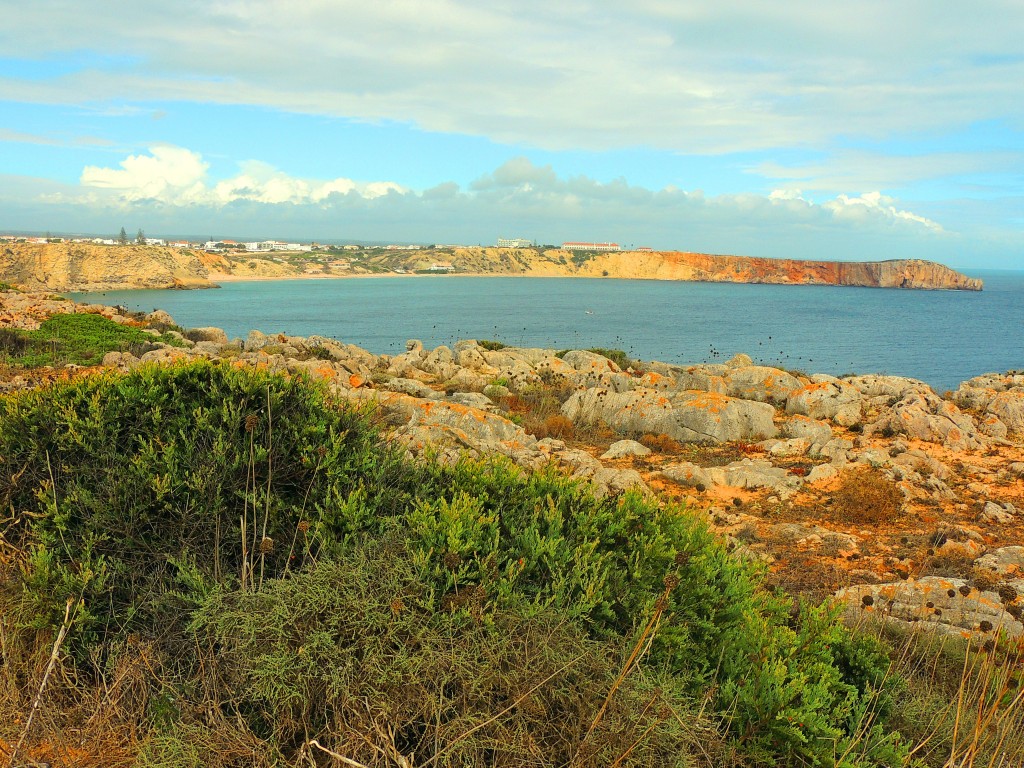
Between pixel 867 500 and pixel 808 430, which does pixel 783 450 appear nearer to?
pixel 808 430

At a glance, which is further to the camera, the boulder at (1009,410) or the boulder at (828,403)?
the boulder at (828,403)

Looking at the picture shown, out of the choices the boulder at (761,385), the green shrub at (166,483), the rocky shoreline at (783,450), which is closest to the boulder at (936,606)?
the rocky shoreline at (783,450)

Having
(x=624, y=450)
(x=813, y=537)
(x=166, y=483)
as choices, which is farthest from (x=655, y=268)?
(x=166, y=483)

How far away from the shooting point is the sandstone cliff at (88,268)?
311 feet

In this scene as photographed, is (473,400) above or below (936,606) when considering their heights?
above

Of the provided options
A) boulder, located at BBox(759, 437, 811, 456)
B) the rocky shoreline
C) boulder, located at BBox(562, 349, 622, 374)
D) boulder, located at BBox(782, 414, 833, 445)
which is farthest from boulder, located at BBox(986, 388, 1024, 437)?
boulder, located at BBox(562, 349, 622, 374)

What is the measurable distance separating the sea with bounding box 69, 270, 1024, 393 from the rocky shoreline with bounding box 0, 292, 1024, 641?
59.1ft

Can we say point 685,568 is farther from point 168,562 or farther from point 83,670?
point 83,670

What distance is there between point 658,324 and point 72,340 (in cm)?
6107

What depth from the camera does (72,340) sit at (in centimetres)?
2250

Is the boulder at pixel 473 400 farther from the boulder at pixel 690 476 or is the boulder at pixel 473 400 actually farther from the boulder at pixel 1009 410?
the boulder at pixel 1009 410

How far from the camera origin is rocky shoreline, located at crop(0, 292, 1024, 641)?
8109 mm

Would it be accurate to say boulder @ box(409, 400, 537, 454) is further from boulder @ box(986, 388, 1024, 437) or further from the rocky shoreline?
boulder @ box(986, 388, 1024, 437)

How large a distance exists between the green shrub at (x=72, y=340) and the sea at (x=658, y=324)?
21.4m
